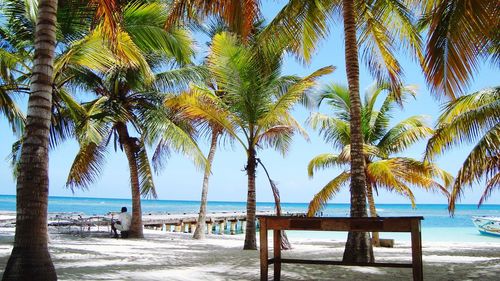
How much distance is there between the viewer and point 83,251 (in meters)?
12.0

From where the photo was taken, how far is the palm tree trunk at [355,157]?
9.59 metres

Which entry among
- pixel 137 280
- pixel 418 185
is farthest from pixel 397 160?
pixel 137 280

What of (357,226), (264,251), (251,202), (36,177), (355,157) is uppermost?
(355,157)

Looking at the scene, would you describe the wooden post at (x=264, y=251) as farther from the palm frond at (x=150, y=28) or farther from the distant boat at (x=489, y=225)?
the distant boat at (x=489, y=225)

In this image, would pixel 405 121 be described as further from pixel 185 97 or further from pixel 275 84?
pixel 185 97

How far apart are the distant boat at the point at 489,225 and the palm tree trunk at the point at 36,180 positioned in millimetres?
33184

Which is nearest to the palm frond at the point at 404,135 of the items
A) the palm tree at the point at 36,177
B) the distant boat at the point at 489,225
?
the palm tree at the point at 36,177

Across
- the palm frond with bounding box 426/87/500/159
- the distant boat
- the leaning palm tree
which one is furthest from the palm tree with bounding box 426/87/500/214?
the distant boat

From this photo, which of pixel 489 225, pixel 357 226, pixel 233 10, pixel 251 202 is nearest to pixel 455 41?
pixel 357 226

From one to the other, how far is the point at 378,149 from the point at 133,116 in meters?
8.43

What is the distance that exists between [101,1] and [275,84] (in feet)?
23.1

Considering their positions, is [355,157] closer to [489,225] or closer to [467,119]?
[467,119]

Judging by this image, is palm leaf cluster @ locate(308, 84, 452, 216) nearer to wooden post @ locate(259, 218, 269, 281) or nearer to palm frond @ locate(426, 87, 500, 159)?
palm frond @ locate(426, 87, 500, 159)

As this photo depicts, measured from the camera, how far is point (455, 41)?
24.2 ft
